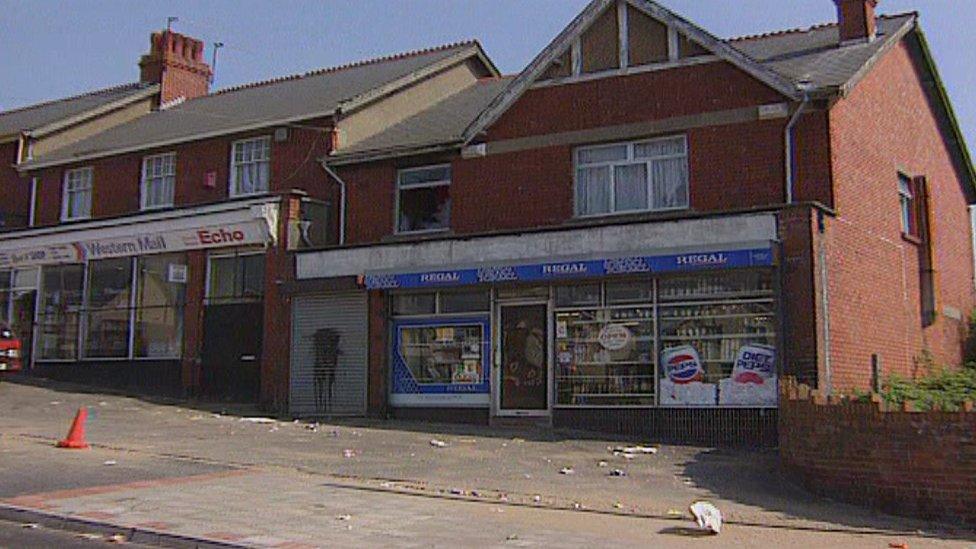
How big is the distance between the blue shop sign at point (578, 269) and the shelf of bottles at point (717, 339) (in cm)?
70

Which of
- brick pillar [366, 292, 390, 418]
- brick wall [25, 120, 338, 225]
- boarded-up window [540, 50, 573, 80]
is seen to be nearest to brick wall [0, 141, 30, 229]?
brick wall [25, 120, 338, 225]

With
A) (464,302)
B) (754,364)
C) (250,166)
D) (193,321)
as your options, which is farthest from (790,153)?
(193,321)

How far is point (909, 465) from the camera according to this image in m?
11.0

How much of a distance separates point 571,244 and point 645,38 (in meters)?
4.28

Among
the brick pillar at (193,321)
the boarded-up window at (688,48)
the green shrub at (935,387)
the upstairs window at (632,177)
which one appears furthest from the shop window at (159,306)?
the green shrub at (935,387)

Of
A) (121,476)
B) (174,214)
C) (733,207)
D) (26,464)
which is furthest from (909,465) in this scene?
(174,214)

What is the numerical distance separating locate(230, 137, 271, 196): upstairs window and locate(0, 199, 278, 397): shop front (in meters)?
2.17

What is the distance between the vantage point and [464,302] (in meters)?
19.4

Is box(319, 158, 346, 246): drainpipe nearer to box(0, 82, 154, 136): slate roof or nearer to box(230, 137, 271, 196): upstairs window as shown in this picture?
box(230, 137, 271, 196): upstairs window

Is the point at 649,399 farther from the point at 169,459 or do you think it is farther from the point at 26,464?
the point at 26,464

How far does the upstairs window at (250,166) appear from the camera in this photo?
24375mm

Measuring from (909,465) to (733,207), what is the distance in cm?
742

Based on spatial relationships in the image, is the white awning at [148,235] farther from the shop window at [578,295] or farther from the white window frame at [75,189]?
the shop window at [578,295]

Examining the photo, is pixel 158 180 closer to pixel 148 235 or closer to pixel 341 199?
pixel 148 235
